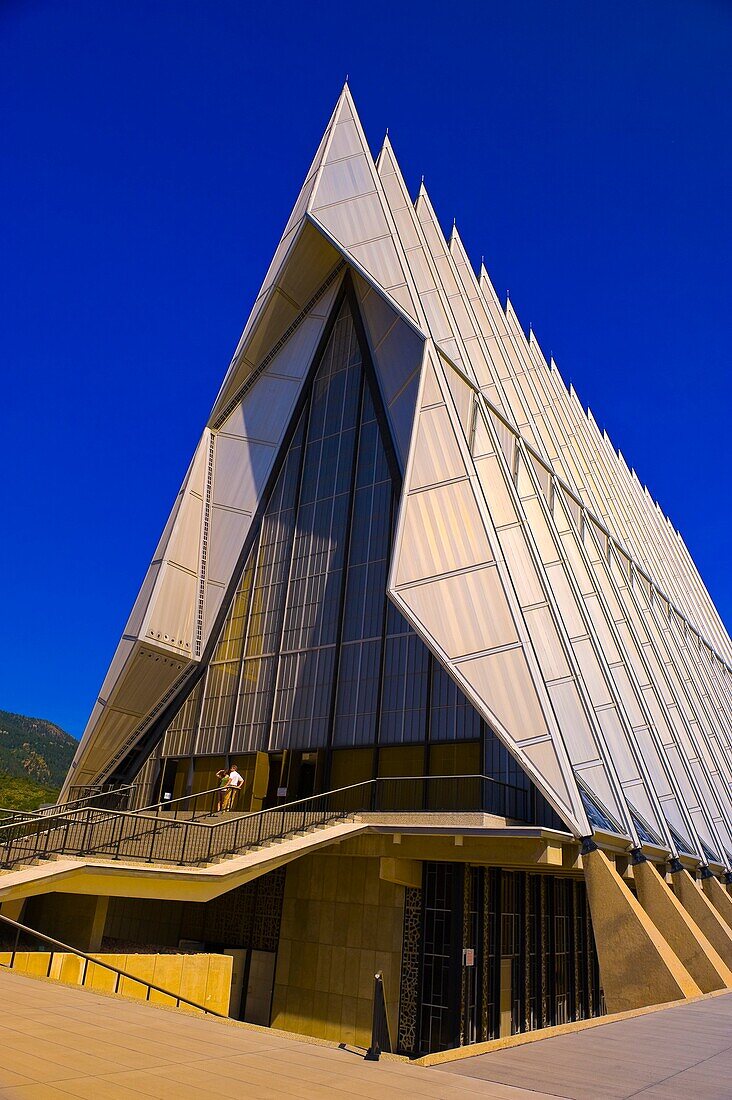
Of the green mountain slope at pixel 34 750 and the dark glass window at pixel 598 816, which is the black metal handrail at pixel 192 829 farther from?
the green mountain slope at pixel 34 750

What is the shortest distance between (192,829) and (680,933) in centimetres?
1185

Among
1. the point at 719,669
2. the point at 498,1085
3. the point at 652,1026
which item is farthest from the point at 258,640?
the point at 719,669

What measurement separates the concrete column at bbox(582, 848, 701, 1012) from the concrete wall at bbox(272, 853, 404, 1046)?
5386 mm

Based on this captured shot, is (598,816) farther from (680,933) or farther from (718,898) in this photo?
(718,898)

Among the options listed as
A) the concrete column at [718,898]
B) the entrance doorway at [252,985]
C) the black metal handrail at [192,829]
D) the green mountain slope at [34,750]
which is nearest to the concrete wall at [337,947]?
the entrance doorway at [252,985]

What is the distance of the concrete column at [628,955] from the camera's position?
15.1 metres

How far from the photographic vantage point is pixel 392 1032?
60.5 ft

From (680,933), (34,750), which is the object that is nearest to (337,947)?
(680,933)

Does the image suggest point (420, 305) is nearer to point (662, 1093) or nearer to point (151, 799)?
point (151, 799)

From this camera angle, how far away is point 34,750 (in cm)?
13938

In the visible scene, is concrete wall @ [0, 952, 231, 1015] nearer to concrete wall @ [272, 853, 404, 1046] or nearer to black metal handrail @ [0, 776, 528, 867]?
black metal handrail @ [0, 776, 528, 867]

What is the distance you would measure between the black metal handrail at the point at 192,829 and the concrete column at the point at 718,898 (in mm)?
9618

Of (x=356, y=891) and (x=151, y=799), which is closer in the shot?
(x=356, y=891)

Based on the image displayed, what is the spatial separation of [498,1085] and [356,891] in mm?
13919
